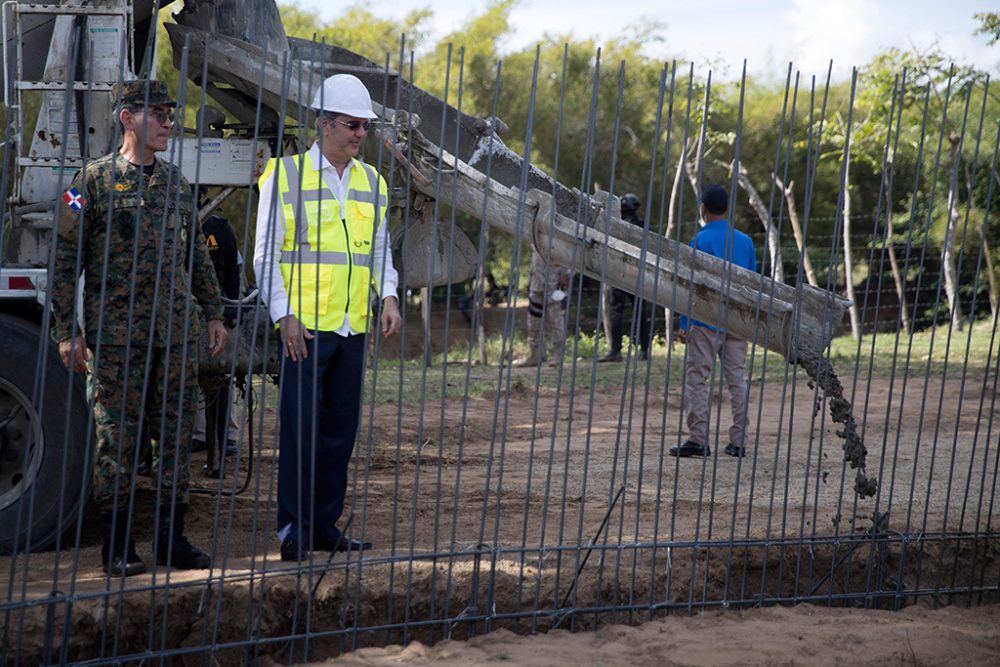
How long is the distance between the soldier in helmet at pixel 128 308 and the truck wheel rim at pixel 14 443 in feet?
2.02

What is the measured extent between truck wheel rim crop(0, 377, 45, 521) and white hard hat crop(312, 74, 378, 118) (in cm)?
188

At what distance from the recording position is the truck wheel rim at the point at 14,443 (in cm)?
533

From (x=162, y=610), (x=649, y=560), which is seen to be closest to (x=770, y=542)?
(x=649, y=560)

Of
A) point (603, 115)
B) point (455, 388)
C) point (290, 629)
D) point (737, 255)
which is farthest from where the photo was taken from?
point (603, 115)

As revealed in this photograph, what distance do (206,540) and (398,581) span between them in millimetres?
1177

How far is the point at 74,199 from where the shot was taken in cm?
472

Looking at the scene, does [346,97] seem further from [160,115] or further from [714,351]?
[714,351]

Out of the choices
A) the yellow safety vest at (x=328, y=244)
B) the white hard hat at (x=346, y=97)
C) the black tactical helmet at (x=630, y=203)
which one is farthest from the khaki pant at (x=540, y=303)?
the white hard hat at (x=346, y=97)

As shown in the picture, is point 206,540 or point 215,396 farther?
point 215,396

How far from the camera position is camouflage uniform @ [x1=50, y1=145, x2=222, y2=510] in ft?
15.6

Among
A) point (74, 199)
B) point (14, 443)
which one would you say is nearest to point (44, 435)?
point (14, 443)

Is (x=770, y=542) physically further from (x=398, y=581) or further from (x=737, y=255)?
(x=737, y=255)

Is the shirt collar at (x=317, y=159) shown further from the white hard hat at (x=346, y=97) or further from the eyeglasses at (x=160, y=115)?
the eyeglasses at (x=160, y=115)

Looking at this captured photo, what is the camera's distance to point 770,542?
5.20 meters
